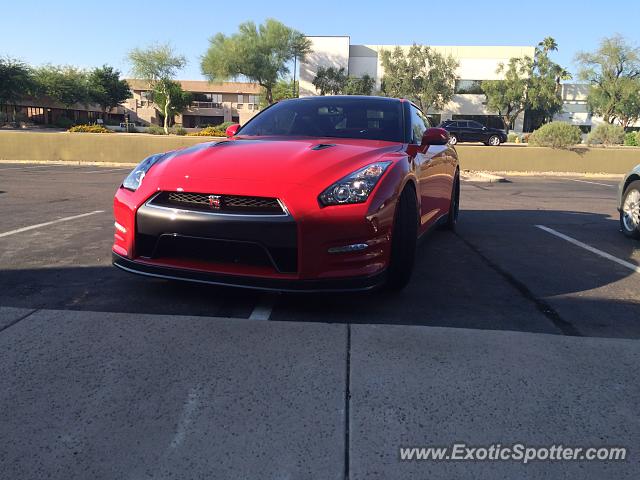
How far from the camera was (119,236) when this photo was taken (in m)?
3.44

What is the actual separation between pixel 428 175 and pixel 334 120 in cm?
97

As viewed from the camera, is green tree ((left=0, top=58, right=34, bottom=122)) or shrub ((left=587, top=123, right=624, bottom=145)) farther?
green tree ((left=0, top=58, right=34, bottom=122))

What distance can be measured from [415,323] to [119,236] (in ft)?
6.67

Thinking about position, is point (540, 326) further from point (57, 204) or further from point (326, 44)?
point (326, 44)

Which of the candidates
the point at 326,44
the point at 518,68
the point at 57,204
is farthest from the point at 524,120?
the point at 57,204

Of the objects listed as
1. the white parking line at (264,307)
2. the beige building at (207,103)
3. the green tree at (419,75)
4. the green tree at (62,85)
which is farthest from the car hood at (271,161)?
the beige building at (207,103)

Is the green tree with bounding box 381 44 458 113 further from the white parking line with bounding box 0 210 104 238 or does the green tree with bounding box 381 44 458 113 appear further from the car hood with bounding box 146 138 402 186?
the car hood with bounding box 146 138 402 186

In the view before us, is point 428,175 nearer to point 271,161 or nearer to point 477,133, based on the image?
point 271,161

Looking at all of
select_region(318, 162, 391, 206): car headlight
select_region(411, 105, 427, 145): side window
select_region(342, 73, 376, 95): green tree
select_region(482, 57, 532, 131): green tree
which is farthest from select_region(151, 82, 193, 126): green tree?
select_region(318, 162, 391, 206): car headlight

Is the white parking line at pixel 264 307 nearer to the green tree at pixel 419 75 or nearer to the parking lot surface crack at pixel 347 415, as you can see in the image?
the parking lot surface crack at pixel 347 415

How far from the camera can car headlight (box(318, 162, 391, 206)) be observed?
3.05m

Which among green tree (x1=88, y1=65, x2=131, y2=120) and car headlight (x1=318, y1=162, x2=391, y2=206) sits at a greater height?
green tree (x1=88, y1=65, x2=131, y2=120)

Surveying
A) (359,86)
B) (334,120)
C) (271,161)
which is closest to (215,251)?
(271,161)

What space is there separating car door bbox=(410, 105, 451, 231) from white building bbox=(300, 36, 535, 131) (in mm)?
51819
